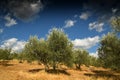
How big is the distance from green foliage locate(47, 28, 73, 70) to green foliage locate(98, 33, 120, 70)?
1029cm

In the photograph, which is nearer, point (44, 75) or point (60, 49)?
point (44, 75)

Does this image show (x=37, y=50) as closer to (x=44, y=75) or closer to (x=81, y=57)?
(x=44, y=75)

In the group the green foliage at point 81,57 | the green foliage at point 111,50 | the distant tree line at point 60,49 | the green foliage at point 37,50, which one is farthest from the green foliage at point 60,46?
the green foliage at point 81,57

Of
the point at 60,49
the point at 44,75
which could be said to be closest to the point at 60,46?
the point at 60,49

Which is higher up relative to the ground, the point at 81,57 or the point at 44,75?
the point at 81,57

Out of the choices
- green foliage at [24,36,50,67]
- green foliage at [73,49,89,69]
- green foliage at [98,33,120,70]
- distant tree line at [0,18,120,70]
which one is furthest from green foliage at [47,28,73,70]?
green foliage at [73,49,89,69]

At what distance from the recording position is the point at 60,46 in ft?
183

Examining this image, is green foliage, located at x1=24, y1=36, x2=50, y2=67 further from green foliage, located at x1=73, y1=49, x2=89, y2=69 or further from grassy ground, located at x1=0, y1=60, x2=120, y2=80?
green foliage, located at x1=73, y1=49, x2=89, y2=69

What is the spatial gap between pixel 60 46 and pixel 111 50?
14.1 m

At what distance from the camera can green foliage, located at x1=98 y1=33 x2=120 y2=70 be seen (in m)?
52.2

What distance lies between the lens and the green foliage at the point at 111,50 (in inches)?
2057

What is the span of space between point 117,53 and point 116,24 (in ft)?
40.4

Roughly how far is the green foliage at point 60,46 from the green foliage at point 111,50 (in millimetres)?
10294

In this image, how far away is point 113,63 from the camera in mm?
53812
